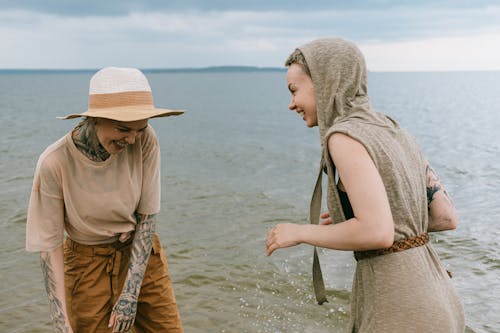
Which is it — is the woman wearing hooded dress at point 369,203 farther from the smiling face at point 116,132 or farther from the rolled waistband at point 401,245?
the smiling face at point 116,132

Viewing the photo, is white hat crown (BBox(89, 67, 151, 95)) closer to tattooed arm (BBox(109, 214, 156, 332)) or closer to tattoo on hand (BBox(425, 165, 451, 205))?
tattooed arm (BBox(109, 214, 156, 332))

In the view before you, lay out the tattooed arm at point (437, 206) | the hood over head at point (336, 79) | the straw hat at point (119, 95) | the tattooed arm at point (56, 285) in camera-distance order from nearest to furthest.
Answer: the hood over head at point (336, 79) < the tattooed arm at point (437, 206) < the straw hat at point (119, 95) < the tattooed arm at point (56, 285)

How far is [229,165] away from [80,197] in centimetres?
1717

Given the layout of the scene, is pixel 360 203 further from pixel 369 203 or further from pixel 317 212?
pixel 317 212

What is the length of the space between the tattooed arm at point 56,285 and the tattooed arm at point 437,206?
239 centimetres

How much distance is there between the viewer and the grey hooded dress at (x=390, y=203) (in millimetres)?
2414

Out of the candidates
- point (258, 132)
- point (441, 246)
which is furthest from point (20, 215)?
point (258, 132)

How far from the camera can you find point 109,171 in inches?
140

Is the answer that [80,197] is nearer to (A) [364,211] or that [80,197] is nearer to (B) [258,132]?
(A) [364,211]

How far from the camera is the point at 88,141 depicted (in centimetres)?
347

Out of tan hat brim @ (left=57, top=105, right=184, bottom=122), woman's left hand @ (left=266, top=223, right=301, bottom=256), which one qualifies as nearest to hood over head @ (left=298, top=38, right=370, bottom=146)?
woman's left hand @ (left=266, top=223, right=301, bottom=256)

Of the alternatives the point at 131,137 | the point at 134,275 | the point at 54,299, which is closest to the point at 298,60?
the point at 131,137

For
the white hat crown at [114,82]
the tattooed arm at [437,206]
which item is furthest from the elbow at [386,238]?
the white hat crown at [114,82]

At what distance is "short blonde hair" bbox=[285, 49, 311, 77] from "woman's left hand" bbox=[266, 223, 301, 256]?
2.50 ft
